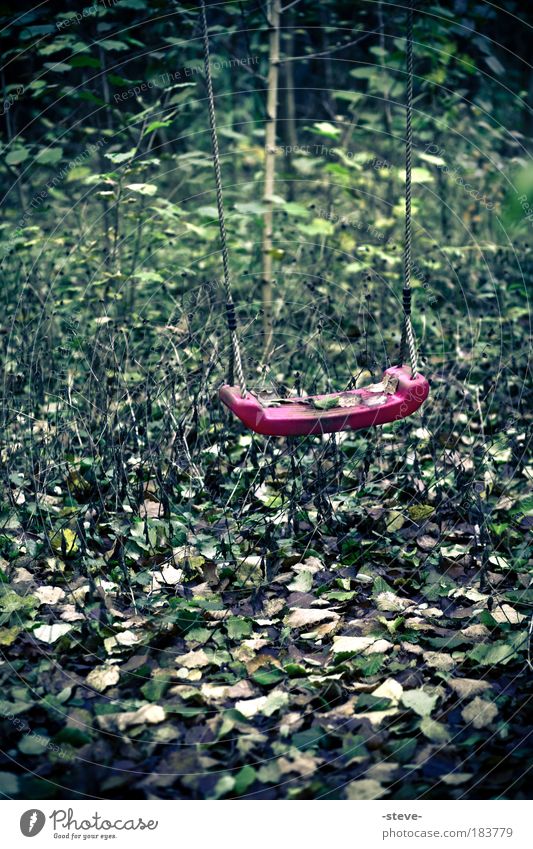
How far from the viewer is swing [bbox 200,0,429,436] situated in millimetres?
2539

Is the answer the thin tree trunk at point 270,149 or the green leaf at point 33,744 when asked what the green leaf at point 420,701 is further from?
the thin tree trunk at point 270,149

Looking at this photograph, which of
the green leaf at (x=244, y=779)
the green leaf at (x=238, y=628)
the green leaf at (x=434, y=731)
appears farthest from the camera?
the green leaf at (x=238, y=628)

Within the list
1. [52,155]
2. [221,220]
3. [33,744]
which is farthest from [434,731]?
[52,155]

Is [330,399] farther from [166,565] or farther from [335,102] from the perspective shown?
[335,102]

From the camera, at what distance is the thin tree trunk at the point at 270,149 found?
3979 mm

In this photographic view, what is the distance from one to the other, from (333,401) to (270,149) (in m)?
1.88

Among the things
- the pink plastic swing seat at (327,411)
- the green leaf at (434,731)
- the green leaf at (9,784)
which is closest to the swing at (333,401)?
the pink plastic swing seat at (327,411)

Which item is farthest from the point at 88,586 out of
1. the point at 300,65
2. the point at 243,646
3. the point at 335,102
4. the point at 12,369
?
the point at 300,65

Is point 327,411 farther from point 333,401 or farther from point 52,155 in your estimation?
point 52,155

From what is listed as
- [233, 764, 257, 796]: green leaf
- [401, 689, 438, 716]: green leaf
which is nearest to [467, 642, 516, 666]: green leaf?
[401, 689, 438, 716]: green leaf

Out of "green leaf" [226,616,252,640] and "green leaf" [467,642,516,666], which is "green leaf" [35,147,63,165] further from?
"green leaf" [467,642,516,666]

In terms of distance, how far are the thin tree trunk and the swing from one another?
1.02 meters

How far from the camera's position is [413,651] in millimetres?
2373

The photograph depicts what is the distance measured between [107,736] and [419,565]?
117 centimetres
